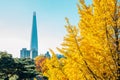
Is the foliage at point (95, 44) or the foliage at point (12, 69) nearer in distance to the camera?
the foliage at point (95, 44)

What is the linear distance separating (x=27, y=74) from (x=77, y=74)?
2822 centimetres

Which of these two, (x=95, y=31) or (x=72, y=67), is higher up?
(x=95, y=31)

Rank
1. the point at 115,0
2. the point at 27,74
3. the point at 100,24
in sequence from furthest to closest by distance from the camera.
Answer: the point at 27,74 → the point at 115,0 → the point at 100,24

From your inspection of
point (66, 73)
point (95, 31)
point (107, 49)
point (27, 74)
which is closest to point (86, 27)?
point (95, 31)

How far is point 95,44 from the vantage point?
18.2 ft

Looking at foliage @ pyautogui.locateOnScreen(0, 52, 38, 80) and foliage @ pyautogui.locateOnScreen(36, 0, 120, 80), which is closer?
foliage @ pyautogui.locateOnScreen(36, 0, 120, 80)

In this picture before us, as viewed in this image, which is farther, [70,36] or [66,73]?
[66,73]

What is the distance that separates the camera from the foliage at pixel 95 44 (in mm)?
5547

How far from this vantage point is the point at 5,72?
114ft

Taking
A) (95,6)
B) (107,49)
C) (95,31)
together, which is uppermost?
(95,6)

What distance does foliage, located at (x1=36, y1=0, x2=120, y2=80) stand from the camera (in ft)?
18.2

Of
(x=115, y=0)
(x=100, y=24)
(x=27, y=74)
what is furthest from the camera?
(x=27, y=74)

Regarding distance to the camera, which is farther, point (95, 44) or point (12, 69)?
point (12, 69)

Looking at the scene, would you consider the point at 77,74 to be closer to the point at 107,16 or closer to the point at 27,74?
the point at 107,16
